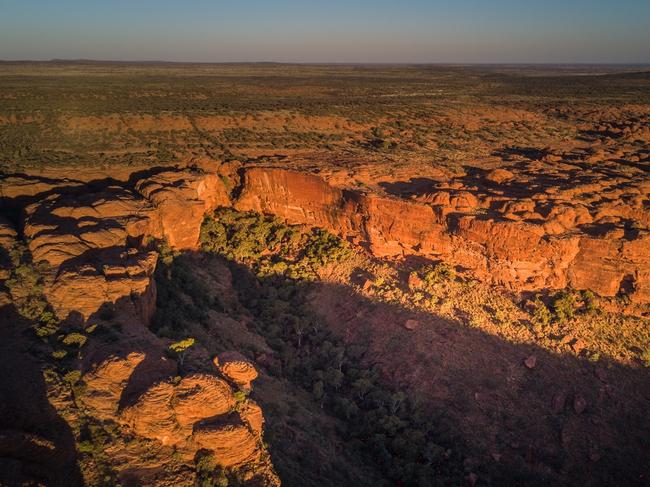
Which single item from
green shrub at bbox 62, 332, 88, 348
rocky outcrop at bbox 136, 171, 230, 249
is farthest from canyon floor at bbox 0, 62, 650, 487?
green shrub at bbox 62, 332, 88, 348

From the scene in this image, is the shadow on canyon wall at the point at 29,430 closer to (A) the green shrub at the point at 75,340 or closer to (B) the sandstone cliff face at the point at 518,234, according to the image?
(A) the green shrub at the point at 75,340

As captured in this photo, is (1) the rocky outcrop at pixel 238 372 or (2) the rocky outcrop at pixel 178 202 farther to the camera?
(2) the rocky outcrop at pixel 178 202

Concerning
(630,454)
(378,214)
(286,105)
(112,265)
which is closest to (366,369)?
(378,214)

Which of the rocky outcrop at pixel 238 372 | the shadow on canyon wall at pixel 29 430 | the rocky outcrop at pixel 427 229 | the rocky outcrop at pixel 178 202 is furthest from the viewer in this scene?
the rocky outcrop at pixel 178 202

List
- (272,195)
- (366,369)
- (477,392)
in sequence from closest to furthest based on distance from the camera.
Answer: (477,392)
(366,369)
(272,195)

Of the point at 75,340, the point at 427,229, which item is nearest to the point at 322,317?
the point at 427,229

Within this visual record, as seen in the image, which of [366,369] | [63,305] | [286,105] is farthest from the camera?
[286,105]

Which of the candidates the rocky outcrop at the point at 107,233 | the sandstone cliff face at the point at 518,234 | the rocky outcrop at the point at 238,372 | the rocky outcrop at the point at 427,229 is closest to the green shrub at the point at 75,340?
the rocky outcrop at the point at 107,233

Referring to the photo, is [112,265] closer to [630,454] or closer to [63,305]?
[63,305]
